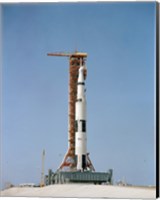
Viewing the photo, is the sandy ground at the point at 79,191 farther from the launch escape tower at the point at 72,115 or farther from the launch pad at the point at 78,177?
the launch escape tower at the point at 72,115

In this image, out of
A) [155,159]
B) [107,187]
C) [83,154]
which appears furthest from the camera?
[83,154]

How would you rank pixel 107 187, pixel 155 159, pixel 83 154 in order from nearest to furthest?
pixel 155 159
pixel 107 187
pixel 83 154

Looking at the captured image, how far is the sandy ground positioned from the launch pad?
126 millimetres

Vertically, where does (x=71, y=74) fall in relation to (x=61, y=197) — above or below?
above

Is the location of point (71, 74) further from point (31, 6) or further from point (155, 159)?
point (155, 159)

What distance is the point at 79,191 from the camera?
9938mm

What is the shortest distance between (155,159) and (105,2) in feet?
7.88

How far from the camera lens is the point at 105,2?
9484mm

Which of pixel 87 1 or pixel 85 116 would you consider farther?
pixel 85 116

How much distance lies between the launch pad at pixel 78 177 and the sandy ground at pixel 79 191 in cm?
13

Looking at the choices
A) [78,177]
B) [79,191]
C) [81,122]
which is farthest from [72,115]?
[79,191]

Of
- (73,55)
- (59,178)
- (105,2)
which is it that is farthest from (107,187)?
(105,2)

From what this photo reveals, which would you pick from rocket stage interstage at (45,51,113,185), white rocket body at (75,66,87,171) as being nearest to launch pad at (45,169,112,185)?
rocket stage interstage at (45,51,113,185)

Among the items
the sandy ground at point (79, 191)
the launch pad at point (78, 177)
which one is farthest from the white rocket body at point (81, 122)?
the sandy ground at point (79, 191)
